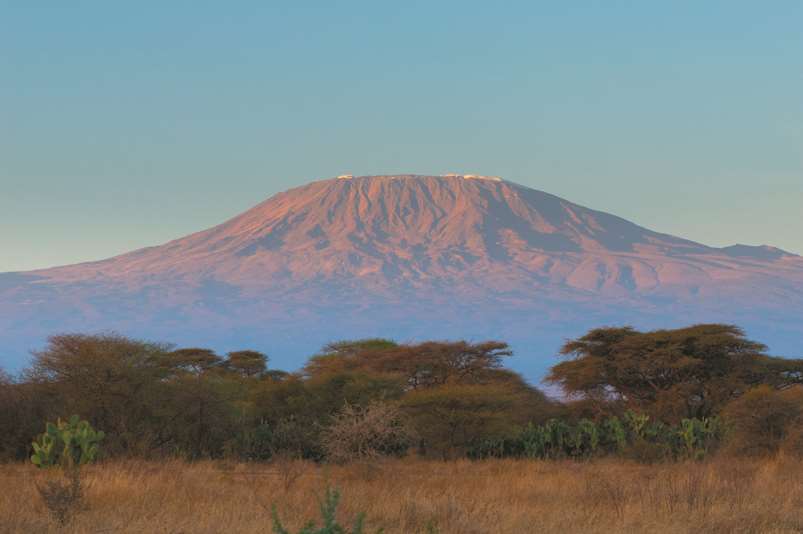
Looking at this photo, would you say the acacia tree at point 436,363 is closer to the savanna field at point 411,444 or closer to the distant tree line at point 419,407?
the savanna field at point 411,444

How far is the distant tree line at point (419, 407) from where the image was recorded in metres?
26.4

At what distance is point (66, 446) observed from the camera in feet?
69.3

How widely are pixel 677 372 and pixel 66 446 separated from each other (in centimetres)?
2479

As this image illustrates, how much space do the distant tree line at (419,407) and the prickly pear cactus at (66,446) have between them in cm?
245

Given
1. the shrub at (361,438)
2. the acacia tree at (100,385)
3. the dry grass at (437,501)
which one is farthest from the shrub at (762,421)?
the acacia tree at (100,385)

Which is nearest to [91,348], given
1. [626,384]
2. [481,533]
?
[481,533]

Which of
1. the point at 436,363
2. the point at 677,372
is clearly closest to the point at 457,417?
the point at 436,363

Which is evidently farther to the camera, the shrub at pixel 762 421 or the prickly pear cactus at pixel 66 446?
the shrub at pixel 762 421

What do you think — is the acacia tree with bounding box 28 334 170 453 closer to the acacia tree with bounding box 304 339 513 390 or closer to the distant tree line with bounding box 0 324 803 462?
the distant tree line with bounding box 0 324 803 462

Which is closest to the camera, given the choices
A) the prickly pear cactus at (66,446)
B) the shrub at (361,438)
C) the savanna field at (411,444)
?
the savanna field at (411,444)

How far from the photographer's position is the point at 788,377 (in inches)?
1587

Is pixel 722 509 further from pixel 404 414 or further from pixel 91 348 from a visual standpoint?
pixel 91 348

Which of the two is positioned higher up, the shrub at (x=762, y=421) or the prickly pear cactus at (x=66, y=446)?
the prickly pear cactus at (x=66, y=446)

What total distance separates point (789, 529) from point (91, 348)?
18137 millimetres
